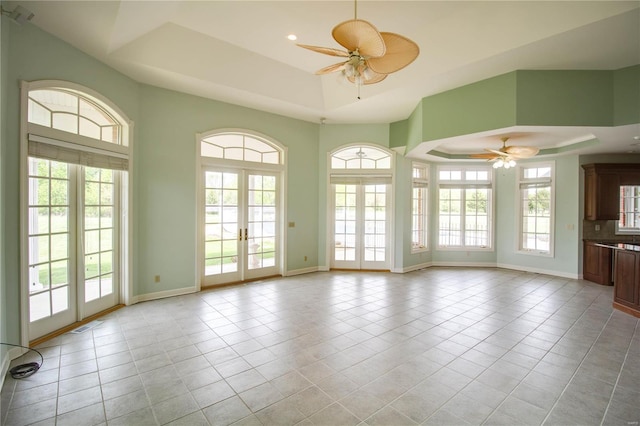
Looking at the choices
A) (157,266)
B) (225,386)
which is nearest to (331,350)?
(225,386)

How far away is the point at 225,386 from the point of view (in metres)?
2.63

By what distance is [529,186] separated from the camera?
7.44 metres

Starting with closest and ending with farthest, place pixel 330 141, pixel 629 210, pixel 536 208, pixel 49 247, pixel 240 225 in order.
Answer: pixel 49 247
pixel 240 225
pixel 629 210
pixel 330 141
pixel 536 208

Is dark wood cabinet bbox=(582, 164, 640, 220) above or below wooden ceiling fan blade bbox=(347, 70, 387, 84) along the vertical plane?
below

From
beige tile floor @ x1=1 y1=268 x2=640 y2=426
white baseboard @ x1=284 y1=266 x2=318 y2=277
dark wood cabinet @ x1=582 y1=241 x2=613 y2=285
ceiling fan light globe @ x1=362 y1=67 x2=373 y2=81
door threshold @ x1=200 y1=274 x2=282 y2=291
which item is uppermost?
ceiling fan light globe @ x1=362 y1=67 x2=373 y2=81

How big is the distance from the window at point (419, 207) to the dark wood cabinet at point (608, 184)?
3.31m

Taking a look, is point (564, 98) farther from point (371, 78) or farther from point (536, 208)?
point (536, 208)

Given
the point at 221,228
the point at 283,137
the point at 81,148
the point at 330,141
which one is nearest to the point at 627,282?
the point at 330,141

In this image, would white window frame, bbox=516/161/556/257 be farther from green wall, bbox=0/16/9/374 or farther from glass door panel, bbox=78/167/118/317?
green wall, bbox=0/16/9/374

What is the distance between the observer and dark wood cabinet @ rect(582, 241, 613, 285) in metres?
6.16

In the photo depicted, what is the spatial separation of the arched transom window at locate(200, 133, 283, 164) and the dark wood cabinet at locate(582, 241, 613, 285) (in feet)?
21.8

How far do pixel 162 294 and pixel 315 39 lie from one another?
4.53 m

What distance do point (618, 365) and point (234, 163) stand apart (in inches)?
230

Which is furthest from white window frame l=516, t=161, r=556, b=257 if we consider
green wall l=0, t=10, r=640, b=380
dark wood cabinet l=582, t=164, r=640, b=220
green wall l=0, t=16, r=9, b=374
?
green wall l=0, t=16, r=9, b=374
